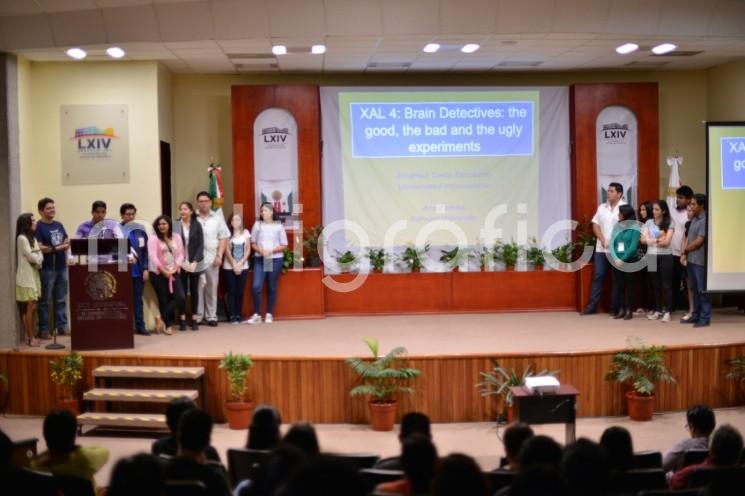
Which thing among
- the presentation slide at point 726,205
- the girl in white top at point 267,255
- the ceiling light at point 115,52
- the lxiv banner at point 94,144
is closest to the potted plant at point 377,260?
the girl in white top at point 267,255

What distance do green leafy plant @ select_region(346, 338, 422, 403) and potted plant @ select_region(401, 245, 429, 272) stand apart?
3.26 meters

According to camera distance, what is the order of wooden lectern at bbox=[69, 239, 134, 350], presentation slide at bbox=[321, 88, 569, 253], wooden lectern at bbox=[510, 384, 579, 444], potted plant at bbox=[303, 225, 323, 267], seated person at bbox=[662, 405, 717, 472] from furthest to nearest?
presentation slide at bbox=[321, 88, 569, 253], potted plant at bbox=[303, 225, 323, 267], wooden lectern at bbox=[69, 239, 134, 350], wooden lectern at bbox=[510, 384, 579, 444], seated person at bbox=[662, 405, 717, 472]

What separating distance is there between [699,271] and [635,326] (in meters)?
0.85

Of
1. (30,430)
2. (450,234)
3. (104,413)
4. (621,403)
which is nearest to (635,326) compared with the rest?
(621,403)

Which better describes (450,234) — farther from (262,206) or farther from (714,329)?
(714,329)

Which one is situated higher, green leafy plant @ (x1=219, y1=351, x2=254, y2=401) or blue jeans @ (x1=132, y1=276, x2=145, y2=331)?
blue jeans @ (x1=132, y1=276, x2=145, y2=331)

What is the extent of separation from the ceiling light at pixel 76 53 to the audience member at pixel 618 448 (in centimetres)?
668

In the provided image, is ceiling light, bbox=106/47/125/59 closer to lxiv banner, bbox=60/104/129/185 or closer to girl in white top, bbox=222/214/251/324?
lxiv banner, bbox=60/104/129/185

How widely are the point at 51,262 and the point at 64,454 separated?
4.60 meters

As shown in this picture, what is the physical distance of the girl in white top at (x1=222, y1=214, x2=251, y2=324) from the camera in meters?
9.27

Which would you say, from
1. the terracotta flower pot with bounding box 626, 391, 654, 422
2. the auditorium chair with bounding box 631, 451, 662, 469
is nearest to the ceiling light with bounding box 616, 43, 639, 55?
the terracotta flower pot with bounding box 626, 391, 654, 422

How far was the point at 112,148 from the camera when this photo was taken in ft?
30.4

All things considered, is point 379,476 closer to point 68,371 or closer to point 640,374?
point 640,374

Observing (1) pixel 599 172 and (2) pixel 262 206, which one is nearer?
(2) pixel 262 206
